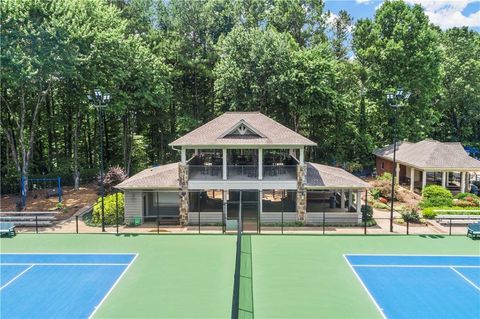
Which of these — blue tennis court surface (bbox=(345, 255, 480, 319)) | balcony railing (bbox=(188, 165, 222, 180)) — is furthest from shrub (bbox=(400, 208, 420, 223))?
balcony railing (bbox=(188, 165, 222, 180))

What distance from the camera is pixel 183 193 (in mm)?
26406

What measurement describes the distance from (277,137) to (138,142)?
2545 cm

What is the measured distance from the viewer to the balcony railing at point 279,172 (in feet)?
88.5

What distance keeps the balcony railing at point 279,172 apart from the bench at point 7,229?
610 inches

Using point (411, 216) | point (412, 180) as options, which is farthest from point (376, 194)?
point (411, 216)

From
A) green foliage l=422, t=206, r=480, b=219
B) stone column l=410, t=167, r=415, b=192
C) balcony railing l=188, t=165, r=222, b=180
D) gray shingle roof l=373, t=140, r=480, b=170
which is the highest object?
gray shingle roof l=373, t=140, r=480, b=170

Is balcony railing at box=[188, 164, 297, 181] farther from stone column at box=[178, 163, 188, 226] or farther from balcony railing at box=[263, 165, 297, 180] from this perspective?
stone column at box=[178, 163, 188, 226]

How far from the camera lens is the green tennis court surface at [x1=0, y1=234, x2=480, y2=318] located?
14.5 meters

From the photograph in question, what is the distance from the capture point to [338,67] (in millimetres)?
44625

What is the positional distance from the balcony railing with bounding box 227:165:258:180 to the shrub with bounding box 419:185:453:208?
13.2 meters

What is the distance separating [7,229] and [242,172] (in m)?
14.5

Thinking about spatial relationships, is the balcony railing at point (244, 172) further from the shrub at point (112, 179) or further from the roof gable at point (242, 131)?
the shrub at point (112, 179)

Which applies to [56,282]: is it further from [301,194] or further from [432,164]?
[432,164]

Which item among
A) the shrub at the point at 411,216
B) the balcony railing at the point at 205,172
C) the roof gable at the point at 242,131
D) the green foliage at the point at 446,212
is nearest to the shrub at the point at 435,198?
the green foliage at the point at 446,212
